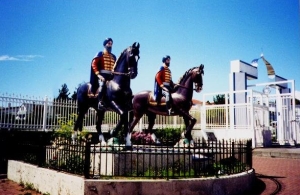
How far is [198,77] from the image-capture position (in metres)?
10.3

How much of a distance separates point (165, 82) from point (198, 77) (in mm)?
1254

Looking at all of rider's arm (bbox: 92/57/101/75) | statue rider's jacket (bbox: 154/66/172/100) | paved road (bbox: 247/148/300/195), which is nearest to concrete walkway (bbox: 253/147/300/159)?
paved road (bbox: 247/148/300/195)

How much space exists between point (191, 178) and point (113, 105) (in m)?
2.96

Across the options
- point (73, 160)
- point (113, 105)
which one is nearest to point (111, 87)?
point (113, 105)

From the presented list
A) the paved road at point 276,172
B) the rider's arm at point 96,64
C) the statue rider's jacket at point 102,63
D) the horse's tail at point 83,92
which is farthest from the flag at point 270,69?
the rider's arm at point 96,64

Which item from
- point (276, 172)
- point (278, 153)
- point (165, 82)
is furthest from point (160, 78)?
point (278, 153)

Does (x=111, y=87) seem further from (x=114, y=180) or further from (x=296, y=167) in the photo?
(x=296, y=167)

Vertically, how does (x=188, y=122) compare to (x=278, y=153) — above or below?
above

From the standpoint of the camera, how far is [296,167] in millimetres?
11211

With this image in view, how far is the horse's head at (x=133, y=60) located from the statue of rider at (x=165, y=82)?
2.73 metres

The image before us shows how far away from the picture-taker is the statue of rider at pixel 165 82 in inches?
412

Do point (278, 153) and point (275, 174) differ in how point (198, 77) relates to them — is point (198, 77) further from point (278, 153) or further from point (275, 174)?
point (278, 153)

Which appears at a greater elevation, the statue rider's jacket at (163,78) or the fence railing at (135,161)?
the statue rider's jacket at (163,78)

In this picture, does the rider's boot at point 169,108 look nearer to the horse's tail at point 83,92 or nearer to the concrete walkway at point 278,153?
the horse's tail at point 83,92
